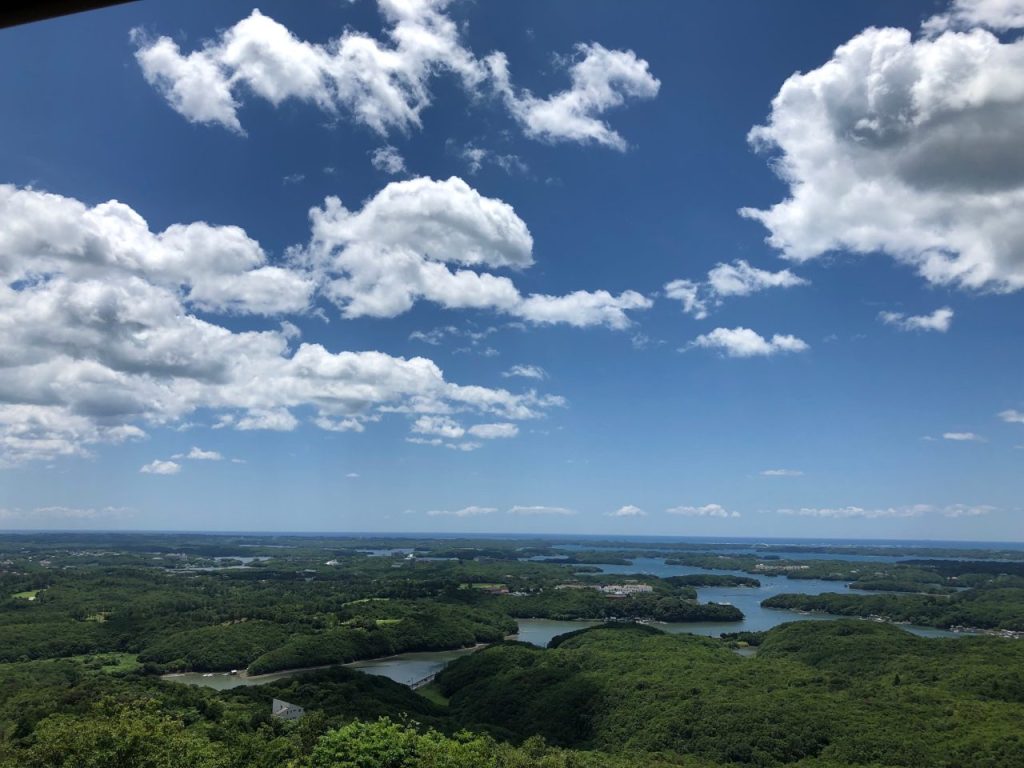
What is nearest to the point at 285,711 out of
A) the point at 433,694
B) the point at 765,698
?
the point at 433,694

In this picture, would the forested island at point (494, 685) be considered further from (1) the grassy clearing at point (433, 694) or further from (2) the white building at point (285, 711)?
(2) the white building at point (285, 711)

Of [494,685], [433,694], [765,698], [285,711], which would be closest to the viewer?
[285,711]

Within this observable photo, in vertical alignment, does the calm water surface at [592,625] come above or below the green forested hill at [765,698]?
below

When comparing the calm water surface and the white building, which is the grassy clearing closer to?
the calm water surface

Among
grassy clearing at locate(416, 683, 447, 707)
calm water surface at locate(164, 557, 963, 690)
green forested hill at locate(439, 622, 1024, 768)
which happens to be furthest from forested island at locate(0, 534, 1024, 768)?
calm water surface at locate(164, 557, 963, 690)

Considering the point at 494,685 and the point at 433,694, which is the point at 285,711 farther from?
the point at 433,694

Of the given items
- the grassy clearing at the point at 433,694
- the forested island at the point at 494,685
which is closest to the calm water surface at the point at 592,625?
the forested island at the point at 494,685

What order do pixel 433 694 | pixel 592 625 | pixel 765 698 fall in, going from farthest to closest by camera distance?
pixel 592 625
pixel 433 694
pixel 765 698

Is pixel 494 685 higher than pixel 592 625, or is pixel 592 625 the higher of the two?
pixel 494 685

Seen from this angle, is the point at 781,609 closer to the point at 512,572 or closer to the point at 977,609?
the point at 977,609
